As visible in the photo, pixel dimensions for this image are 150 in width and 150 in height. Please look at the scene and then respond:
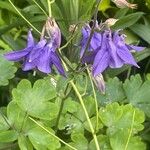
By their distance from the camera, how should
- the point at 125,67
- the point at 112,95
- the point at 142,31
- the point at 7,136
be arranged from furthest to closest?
the point at 142,31, the point at 125,67, the point at 112,95, the point at 7,136

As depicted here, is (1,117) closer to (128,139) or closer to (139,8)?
(128,139)

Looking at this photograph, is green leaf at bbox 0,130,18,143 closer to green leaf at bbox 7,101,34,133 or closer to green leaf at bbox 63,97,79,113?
green leaf at bbox 7,101,34,133

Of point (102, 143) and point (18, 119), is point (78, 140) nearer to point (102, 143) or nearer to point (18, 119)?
point (102, 143)

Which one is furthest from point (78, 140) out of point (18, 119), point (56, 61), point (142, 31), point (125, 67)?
point (142, 31)

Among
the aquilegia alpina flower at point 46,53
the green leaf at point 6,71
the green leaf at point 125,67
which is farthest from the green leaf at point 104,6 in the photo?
the aquilegia alpina flower at point 46,53

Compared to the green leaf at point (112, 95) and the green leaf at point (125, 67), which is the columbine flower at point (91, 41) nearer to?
the green leaf at point (112, 95)

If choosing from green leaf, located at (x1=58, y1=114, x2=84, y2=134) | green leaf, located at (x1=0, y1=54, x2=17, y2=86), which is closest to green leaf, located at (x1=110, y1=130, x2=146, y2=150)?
green leaf, located at (x1=58, y1=114, x2=84, y2=134)
